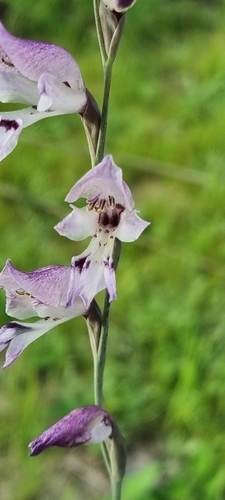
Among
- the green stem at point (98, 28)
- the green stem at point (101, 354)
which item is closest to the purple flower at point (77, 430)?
the green stem at point (101, 354)

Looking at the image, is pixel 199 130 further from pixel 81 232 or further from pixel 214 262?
pixel 81 232

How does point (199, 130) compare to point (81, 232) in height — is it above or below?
below

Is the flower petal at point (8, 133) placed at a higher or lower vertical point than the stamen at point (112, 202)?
higher

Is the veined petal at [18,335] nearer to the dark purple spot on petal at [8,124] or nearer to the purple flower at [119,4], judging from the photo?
the dark purple spot on petal at [8,124]

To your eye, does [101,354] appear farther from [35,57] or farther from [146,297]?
[146,297]

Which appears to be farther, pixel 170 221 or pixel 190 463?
pixel 170 221

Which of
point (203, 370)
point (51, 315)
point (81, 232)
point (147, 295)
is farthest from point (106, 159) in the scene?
point (147, 295)

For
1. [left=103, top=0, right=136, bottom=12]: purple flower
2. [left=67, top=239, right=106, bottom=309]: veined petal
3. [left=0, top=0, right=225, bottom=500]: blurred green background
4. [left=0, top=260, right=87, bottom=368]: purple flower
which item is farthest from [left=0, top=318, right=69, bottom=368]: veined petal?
[left=0, top=0, right=225, bottom=500]: blurred green background
